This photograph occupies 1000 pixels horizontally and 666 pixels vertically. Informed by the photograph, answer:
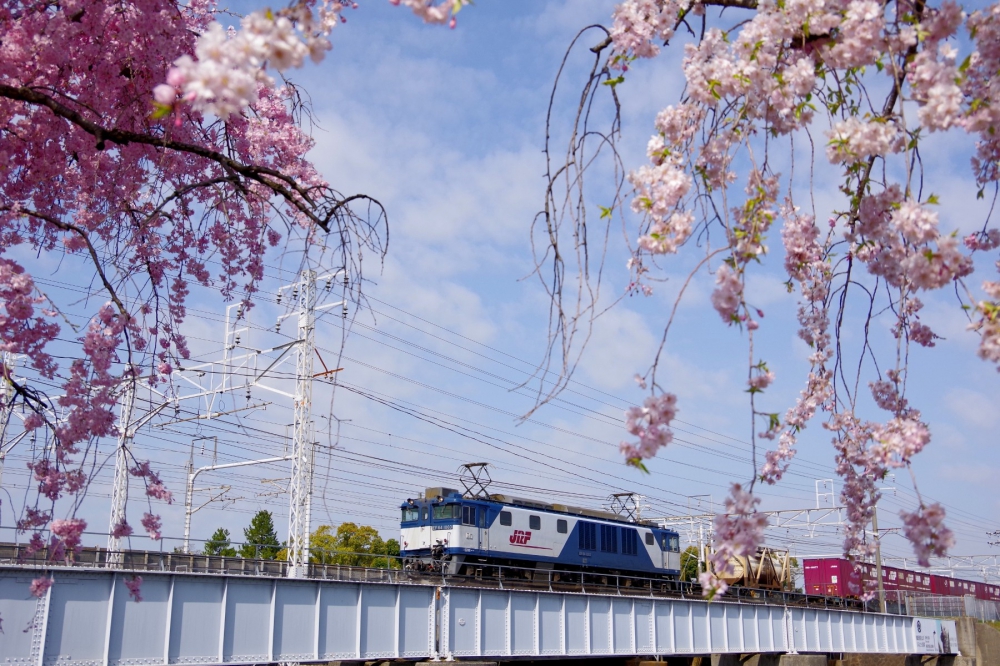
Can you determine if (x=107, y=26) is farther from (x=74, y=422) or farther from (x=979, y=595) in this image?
(x=979, y=595)

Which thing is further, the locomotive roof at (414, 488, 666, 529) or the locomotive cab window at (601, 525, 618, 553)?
the locomotive cab window at (601, 525, 618, 553)

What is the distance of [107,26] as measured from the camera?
→ 24.4ft

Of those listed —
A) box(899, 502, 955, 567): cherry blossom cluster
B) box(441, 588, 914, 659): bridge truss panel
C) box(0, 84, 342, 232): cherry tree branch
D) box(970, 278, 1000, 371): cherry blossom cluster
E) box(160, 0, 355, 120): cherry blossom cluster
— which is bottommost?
box(441, 588, 914, 659): bridge truss panel

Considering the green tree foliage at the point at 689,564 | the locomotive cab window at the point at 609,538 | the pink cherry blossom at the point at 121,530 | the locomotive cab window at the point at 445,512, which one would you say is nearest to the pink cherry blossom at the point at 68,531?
the pink cherry blossom at the point at 121,530

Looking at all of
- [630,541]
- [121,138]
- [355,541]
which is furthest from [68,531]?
[355,541]

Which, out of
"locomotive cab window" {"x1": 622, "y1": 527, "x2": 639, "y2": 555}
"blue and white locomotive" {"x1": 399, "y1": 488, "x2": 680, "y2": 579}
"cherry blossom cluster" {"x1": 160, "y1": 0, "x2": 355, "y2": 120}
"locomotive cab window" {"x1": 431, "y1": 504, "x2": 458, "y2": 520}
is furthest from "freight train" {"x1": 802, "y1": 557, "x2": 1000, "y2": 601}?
"cherry blossom cluster" {"x1": 160, "y1": 0, "x2": 355, "y2": 120}

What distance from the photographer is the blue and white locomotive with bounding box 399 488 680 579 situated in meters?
26.6

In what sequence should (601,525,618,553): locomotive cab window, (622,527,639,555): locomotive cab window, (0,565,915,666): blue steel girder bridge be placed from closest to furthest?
(0,565,915,666): blue steel girder bridge, (601,525,618,553): locomotive cab window, (622,527,639,555): locomotive cab window

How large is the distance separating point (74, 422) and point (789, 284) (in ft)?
18.1

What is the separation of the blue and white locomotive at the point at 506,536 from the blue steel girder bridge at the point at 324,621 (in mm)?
4194

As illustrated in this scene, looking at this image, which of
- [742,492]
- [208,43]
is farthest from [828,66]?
[208,43]

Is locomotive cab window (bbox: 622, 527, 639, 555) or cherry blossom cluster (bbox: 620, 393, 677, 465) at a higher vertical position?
locomotive cab window (bbox: 622, 527, 639, 555)

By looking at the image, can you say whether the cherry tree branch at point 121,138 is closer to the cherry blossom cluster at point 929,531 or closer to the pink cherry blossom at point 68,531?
the pink cherry blossom at point 68,531

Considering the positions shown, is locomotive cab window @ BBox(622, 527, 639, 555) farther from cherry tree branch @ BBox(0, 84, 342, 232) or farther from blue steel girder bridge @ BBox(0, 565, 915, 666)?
cherry tree branch @ BBox(0, 84, 342, 232)
